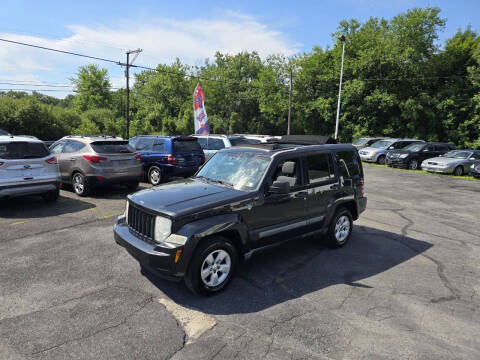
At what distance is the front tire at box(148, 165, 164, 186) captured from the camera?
36.1 ft

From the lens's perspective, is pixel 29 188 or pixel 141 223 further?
pixel 29 188

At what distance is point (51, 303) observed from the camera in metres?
3.77

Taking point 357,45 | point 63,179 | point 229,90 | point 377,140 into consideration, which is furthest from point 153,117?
point 63,179

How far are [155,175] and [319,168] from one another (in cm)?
713

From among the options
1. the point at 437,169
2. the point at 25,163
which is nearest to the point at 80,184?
the point at 25,163

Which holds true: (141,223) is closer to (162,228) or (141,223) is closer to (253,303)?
(162,228)

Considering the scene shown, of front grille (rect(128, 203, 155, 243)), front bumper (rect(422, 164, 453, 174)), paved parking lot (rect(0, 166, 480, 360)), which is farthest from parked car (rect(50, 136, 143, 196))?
front bumper (rect(422, 164, 453, 174))

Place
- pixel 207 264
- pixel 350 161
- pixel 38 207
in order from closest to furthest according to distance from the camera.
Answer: pixel 207 264, pixel 350 161, pixel 38 207

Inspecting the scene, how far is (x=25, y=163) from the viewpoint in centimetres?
739

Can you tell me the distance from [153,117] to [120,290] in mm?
51881

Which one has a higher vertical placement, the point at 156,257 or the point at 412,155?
the point at 412,155

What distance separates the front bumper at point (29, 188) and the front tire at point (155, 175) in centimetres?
347

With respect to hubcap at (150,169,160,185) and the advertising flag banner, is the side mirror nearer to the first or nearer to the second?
hubcap at (150,169,160,185)

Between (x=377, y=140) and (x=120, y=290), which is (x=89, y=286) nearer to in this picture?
(x=120, y=290)
